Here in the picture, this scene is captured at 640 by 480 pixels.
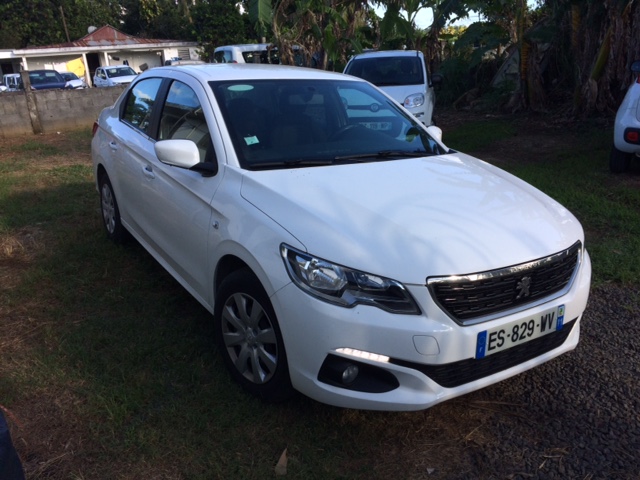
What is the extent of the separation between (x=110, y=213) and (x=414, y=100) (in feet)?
20.0

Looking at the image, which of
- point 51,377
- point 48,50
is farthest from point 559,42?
point 48,50

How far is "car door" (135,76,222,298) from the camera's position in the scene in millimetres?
3395

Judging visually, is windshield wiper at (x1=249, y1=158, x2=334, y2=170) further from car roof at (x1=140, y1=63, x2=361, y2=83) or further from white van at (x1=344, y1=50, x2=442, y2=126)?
white van at (x1=344, y1=50, x2=442, y2=126)

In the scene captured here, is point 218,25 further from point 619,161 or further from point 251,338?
point 251,338

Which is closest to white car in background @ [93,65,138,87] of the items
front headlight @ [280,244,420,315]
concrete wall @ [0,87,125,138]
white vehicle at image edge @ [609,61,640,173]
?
concrete wall @ [0,87,125,138]

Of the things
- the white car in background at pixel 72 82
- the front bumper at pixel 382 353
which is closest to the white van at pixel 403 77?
the front bumper at pixel 382 353

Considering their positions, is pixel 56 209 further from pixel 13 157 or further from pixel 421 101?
pixel 421 101

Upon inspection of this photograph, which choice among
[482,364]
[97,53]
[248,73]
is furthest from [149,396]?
[97,53]

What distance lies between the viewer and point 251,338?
2998mm

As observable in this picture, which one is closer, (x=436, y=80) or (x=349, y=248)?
(x=349, y=248)

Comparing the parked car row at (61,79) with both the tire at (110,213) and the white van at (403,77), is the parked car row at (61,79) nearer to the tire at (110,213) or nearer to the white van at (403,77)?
the white van at (403,77)

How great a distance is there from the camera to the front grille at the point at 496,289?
2.54 meters

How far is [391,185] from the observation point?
3.17 meters

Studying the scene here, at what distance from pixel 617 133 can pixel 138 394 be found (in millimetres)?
6097
